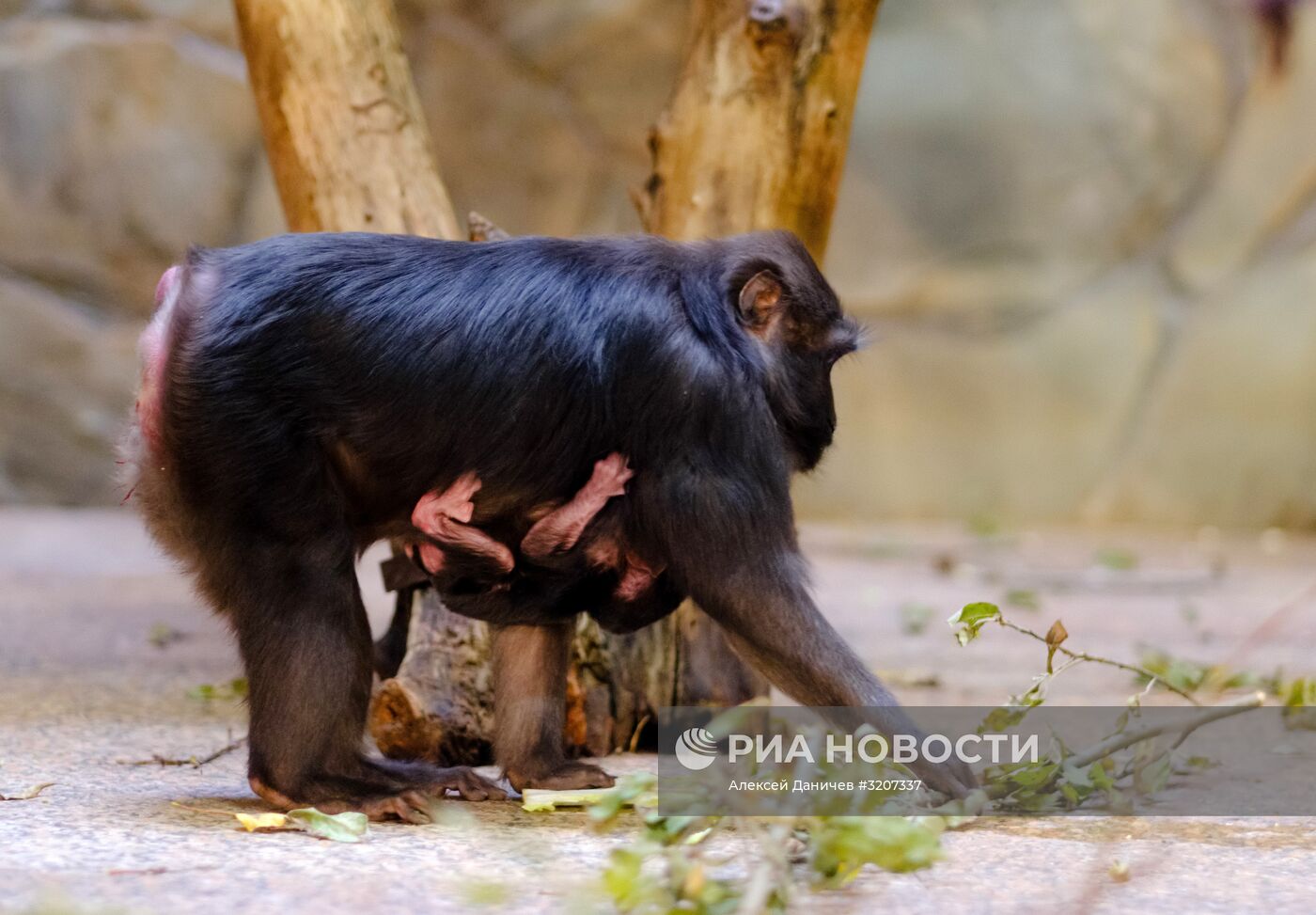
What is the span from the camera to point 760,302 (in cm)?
364

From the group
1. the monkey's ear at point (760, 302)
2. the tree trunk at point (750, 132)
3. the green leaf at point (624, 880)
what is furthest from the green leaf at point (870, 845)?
the tree trunk at point (750, 132)

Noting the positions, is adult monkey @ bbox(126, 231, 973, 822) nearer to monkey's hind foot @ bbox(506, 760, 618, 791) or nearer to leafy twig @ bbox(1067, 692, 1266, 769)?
monkey's hind foot @ bbox(506, 760, 618, 791)

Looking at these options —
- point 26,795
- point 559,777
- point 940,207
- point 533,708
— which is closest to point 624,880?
point 559,777

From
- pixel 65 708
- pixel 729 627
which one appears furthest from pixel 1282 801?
pixel 65 708

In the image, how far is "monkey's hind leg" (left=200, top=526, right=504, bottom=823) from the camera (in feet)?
10.6

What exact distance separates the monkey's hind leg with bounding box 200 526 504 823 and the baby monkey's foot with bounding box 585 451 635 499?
1.92 feet

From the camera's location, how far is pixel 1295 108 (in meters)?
11.4

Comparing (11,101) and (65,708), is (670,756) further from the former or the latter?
(11,101)

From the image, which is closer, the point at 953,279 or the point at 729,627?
the point at 729,627

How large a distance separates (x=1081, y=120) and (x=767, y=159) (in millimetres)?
7874

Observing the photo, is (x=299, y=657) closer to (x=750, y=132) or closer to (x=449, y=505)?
(x=449, y=505)

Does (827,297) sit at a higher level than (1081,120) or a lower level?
lower

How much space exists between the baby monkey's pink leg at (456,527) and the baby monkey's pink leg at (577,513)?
8 centimetres

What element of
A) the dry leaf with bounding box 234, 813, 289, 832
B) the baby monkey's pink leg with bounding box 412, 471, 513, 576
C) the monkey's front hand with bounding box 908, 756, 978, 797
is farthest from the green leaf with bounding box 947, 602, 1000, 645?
the dry leaf with bounding box 234, 813, 289, 832
